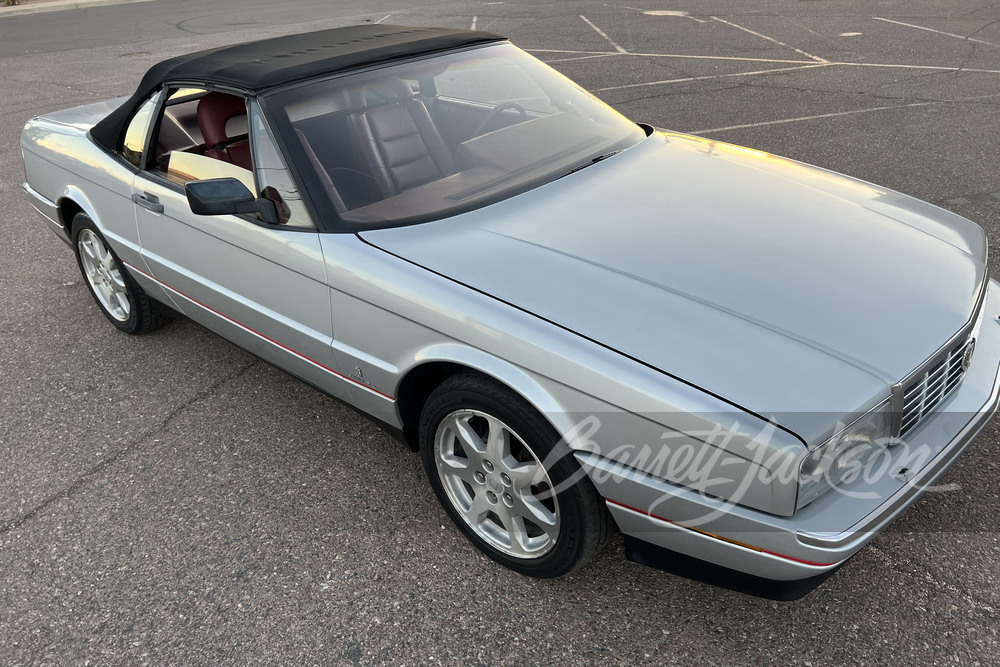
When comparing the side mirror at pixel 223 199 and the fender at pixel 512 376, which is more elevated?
the side mirror at pixel 223 199

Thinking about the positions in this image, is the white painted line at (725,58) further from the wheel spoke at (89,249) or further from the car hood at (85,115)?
the wheel spoke at (89,249)

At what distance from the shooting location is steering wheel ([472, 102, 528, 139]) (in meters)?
3.30

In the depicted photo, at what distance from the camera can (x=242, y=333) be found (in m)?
3.31

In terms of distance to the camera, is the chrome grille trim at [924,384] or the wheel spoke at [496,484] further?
the wheel spoke at [496,484]

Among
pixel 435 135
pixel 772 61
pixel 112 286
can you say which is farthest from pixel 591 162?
pixel 772 61

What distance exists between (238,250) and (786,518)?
85.3 inches

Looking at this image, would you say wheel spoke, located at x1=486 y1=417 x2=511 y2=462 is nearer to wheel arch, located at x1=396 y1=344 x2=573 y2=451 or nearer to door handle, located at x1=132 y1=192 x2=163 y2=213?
wheel arch, located at x1=396 y1=344 x2=573 y2=451

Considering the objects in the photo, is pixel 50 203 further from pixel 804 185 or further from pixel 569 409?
pixel 804 185

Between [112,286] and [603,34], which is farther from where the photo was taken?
[603,34]

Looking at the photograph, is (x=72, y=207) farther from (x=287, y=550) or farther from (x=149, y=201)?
(x=287, y=550)

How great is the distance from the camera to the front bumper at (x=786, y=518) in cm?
198

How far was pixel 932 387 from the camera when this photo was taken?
7.48 ft

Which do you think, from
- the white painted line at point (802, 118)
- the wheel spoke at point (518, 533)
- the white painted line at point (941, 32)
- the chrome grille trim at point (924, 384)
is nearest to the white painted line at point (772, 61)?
the white painted line at point (941, 32)

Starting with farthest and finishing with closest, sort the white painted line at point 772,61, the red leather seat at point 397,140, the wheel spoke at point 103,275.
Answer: the white painted line at point 772,61
the wheel spoke at point 103,275
the red leather seat at point 397,140
